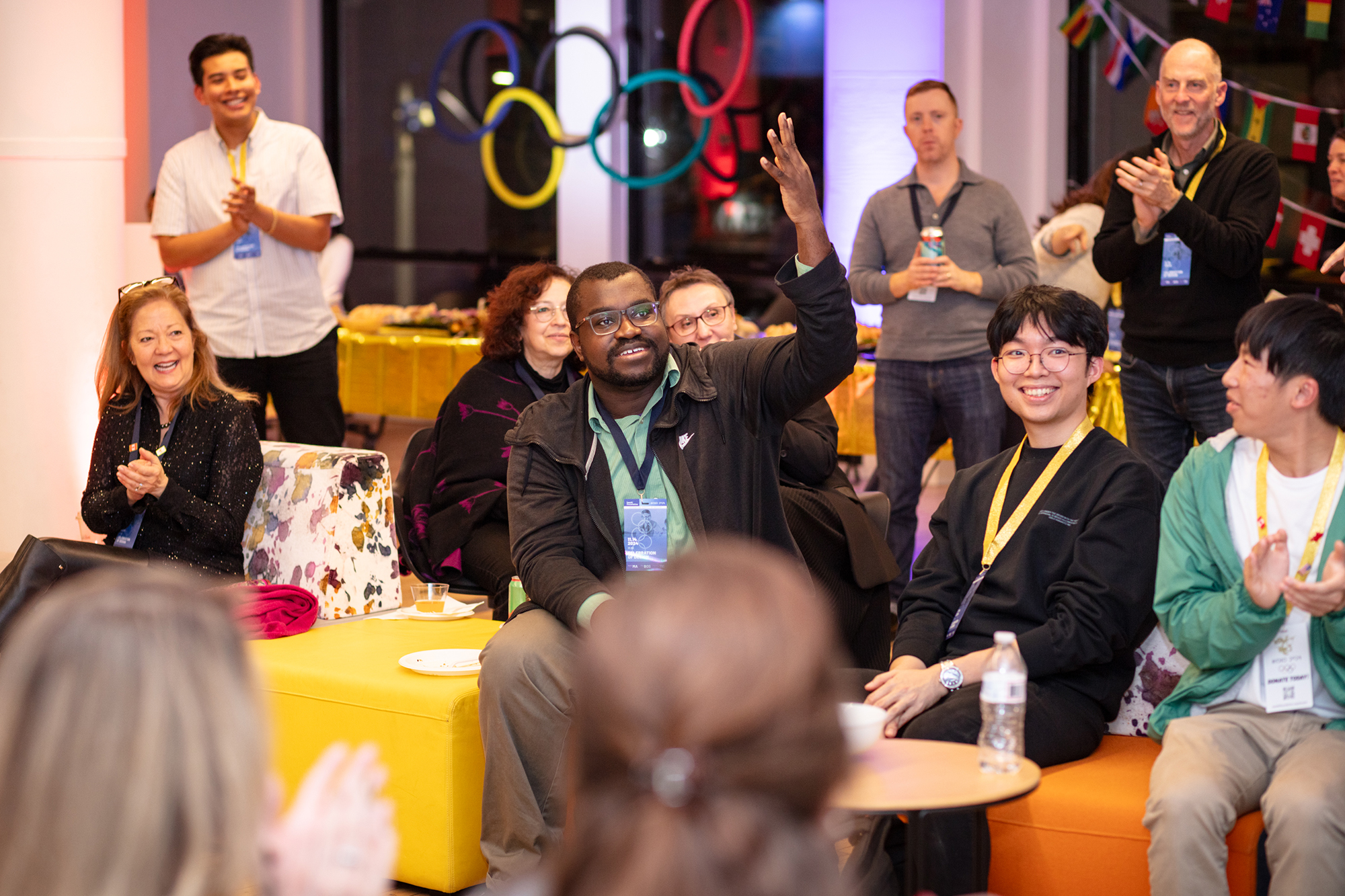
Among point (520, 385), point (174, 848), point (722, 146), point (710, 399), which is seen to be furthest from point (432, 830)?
point (722, 146)

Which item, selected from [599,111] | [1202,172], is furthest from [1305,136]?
[599,111]

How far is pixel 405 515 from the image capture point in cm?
452

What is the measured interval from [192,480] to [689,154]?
7.01 metres

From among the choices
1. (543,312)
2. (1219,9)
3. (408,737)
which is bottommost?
(408,737)

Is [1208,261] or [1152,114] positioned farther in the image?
[1152,114]

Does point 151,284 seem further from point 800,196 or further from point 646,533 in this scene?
point 800,196

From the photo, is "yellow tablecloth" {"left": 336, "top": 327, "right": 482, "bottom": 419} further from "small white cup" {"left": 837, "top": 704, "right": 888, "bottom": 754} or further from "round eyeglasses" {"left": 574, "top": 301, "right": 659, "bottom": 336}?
"small white cup" {"left": 837, "top": 704, "right": 888, "bottom": 754}

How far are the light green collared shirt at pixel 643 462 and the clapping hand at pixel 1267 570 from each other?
3.93 feet

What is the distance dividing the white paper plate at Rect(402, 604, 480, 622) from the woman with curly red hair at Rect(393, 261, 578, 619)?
8 centimetres

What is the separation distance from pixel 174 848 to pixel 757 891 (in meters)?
0.51

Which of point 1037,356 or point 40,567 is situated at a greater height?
point 1037,356

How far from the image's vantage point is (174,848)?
3.89 feet

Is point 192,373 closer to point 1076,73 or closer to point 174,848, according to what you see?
point 174,848

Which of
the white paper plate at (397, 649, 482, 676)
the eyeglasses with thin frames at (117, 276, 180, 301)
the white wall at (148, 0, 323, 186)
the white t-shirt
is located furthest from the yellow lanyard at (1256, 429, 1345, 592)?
the white wall at (148, 0, 323, 186)
